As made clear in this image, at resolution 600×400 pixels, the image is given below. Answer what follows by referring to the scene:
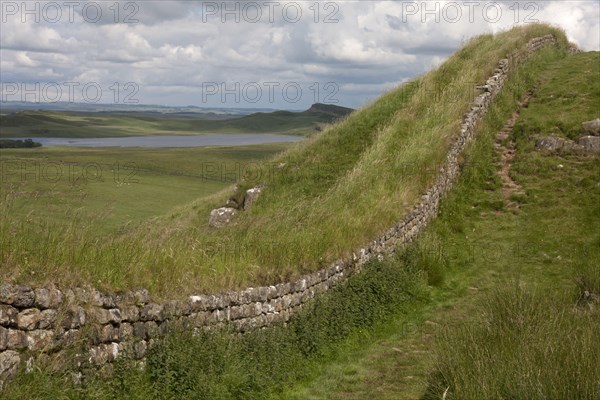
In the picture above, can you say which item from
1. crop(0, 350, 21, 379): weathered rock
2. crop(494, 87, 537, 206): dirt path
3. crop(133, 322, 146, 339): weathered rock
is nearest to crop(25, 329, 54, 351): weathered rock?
crop(0, 350, 21, 379): weathered rock

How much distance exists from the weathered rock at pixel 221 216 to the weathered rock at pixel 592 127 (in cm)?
1212

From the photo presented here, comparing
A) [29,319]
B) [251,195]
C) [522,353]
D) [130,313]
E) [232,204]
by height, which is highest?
[29,319]

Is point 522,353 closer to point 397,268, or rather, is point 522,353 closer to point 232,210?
point 397,268

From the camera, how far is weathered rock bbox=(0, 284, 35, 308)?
22.2ft

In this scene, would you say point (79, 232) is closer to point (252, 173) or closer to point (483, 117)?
point (252, 173)

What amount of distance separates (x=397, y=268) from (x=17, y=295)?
864 cm

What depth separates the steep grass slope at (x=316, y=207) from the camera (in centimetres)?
877

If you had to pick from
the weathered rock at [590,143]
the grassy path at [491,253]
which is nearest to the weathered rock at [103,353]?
the grassy path at [491,253]

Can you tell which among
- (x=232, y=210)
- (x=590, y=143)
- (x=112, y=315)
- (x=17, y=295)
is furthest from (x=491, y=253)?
(x=17, y=295)

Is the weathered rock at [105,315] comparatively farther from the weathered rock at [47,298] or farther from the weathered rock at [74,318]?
the weathered rock at [47,298]

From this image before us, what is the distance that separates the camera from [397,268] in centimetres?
1368

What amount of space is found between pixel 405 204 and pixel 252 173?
8.24m

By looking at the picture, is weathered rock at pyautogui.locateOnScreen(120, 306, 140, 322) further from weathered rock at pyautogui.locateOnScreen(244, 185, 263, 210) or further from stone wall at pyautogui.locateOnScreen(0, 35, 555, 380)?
weathered rock at pyautogui.locateOnScreen(244, 185, 263, 210)

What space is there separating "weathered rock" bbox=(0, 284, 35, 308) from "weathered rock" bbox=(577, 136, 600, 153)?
1807 centimetres
